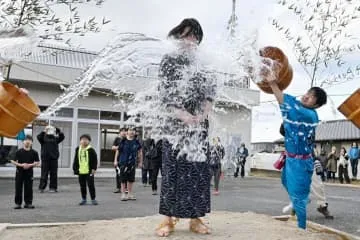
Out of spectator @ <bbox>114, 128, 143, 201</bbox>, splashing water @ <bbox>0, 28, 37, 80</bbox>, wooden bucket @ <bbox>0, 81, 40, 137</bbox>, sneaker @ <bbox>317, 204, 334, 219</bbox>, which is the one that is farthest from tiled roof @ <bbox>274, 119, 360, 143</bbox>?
wooden bucket @ <bbox>0, 81, 40, 137</bbox>

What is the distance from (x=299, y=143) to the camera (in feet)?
19.6

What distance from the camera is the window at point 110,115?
2436 cm

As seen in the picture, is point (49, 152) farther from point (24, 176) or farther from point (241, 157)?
point (241, 157)

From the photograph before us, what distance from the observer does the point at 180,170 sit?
5.07 m

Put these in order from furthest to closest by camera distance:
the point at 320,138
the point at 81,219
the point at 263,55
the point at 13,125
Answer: the point at 320,138 → the point at 81,219 → the point at 263,55 → the point at 13,125

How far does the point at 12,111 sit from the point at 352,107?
3240 mm

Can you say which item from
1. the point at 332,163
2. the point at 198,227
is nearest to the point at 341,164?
the point at 332,163

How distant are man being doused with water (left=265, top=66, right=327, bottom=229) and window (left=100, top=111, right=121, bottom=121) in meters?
18.9

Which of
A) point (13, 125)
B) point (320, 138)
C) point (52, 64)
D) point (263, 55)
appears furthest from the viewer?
point (320, 138)

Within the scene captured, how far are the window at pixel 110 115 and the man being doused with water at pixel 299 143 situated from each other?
62.0ft

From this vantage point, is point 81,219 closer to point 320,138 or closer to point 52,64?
point 52,64

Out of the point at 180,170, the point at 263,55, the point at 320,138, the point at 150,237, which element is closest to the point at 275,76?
the point at 263,55

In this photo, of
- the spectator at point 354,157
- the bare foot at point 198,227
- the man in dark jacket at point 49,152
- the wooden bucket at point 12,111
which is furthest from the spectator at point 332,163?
the wooden bucket at point 12,111

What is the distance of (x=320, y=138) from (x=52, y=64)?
1974 centimetres
